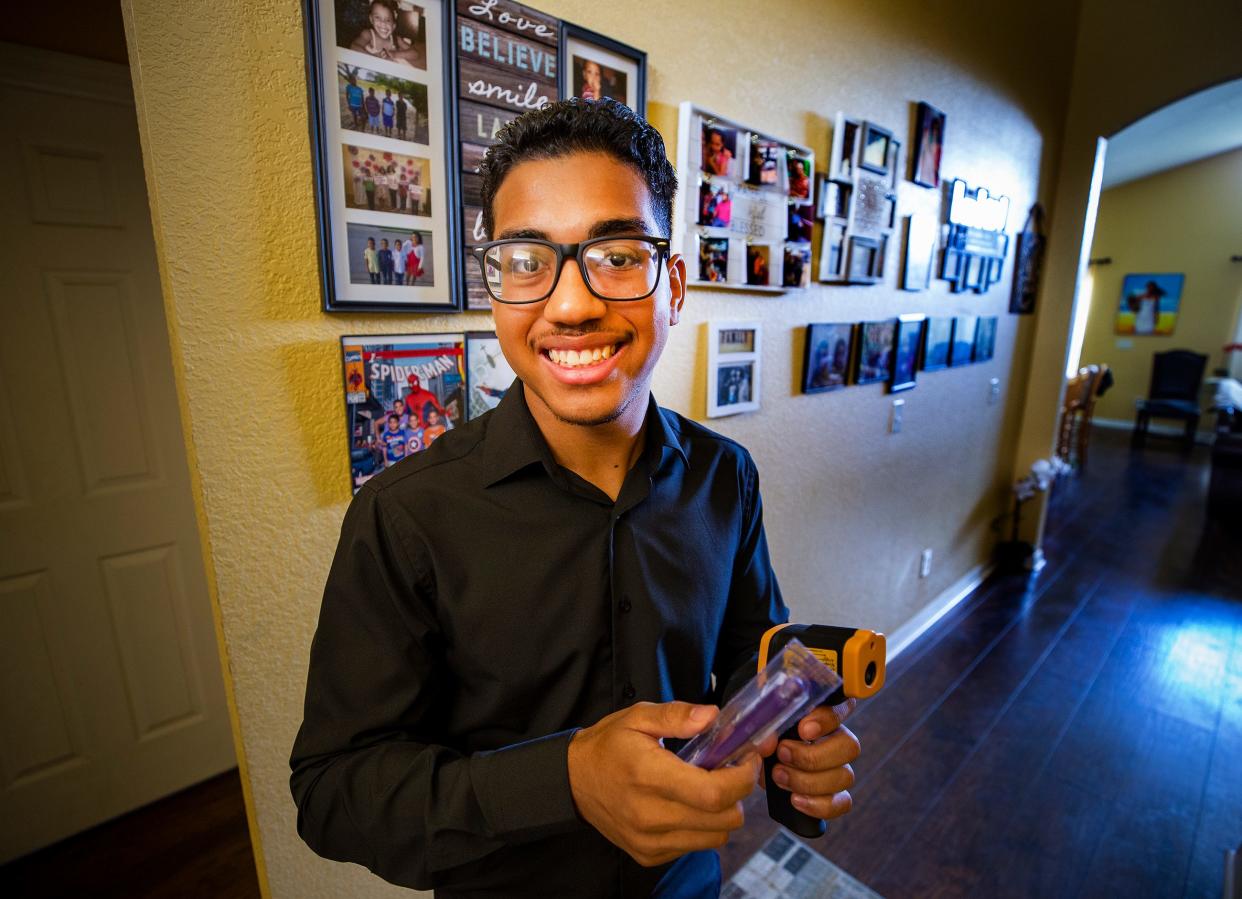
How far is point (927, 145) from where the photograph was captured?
2207 millimetres

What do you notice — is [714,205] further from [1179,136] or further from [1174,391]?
[1174,391]

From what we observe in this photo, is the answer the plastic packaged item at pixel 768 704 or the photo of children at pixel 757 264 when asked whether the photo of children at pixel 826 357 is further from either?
the plastic packaged item at pixel 768 704

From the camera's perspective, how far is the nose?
677mm

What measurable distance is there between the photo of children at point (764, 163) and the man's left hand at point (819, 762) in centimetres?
134

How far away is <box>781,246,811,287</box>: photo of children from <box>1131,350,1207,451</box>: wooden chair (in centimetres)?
815

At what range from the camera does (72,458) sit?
66.6 inches

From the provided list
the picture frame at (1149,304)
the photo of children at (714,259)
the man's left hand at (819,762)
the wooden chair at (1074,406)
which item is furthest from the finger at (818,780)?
the picture frame at (1149,304)

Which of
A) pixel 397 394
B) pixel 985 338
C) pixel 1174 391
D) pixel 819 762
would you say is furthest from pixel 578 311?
pixel 1174 391

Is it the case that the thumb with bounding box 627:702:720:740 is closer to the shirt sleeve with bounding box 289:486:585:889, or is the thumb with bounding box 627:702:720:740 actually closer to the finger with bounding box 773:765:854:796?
the shirt sleeve with bounding box 289:486:585:889

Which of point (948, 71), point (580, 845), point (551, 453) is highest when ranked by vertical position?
point (948, 71)

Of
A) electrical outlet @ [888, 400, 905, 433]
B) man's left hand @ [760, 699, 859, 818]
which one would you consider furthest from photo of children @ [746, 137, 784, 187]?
man's left hand @ [760, 699, 859, 818]

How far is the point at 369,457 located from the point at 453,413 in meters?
0.17

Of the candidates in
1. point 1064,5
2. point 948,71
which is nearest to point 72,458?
point 948,71

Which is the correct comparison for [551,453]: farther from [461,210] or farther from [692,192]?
[692,192]
